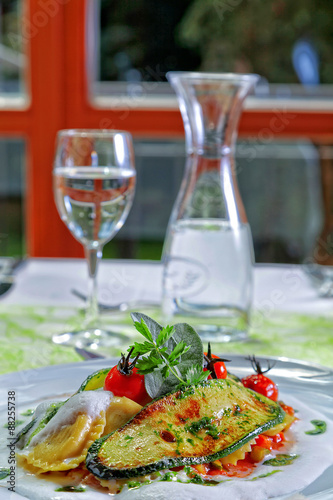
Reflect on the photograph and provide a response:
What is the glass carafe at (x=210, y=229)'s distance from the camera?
3.29ft

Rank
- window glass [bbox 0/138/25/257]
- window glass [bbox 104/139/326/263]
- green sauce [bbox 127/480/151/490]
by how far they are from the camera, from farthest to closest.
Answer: window glass [bbox 0/138/25/257] < window glass [bbox 104/139/326/263] < green sauce [bbox 127/480/151/490]

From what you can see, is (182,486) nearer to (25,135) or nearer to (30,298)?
(30,298)

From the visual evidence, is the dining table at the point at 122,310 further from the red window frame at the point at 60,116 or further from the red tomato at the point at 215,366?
the red window frame at the point at 60,116

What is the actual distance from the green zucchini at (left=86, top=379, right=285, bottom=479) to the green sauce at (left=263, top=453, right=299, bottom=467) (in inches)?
1.0

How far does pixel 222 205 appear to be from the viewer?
1.06 m

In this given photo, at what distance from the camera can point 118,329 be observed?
106cm

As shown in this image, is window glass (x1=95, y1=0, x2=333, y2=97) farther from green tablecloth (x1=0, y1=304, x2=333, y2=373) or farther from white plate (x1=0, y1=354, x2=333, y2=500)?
white plate (x1=0, y1=354, x2=333, y2=500)

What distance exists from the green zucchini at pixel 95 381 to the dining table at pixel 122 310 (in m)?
0.16

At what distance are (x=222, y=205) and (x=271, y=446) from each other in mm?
491

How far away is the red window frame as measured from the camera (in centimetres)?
261

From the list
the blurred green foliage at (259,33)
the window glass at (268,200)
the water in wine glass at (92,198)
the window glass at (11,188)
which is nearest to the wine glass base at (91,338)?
the water in wine glass at (92,198)

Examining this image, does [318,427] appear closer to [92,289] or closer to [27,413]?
[27,413]

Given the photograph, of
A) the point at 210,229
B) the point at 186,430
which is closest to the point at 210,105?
the point at 210,229

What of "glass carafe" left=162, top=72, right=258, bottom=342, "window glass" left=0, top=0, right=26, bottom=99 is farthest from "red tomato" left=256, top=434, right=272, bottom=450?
"window glass" left=0, top=0, right=26, bottom=99
